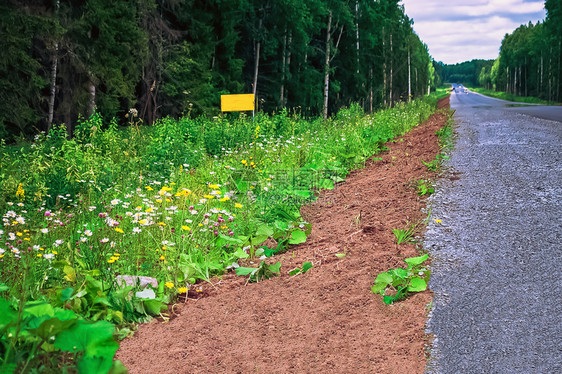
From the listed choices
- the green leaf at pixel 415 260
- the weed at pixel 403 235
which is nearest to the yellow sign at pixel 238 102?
the weed at pixel 403 235

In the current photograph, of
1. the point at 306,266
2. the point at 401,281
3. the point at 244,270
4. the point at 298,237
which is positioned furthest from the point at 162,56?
the point at 401,281

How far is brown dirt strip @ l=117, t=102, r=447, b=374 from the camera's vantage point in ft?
8.59

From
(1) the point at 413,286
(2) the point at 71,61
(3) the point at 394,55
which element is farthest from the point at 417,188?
(3) the point at 394,55

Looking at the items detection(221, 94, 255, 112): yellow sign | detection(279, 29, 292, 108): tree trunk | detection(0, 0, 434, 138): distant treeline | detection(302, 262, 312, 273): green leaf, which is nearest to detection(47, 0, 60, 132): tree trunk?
detection(0, 0, 434, 138): distant treeline

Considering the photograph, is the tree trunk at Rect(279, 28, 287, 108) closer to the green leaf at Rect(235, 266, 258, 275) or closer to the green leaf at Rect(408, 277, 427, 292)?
the green leaf at Rect(235, 266, 258, 275)

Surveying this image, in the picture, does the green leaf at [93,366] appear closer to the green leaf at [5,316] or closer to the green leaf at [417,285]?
the green leaf at [5,316]

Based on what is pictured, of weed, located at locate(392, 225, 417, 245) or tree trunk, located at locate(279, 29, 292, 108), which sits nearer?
weed, located at locate(392, 225, 417, 245)

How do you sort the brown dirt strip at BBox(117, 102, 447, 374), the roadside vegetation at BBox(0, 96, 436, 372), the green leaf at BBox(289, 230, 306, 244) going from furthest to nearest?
the green leaf at BBox(289, 230, 306, 244) < the brown dirt strip at BBox(117, 102, 447, 374) < the roadside vegetation at BBox(0, 96, 436, 372)

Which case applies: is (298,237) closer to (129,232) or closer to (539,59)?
(129,232)

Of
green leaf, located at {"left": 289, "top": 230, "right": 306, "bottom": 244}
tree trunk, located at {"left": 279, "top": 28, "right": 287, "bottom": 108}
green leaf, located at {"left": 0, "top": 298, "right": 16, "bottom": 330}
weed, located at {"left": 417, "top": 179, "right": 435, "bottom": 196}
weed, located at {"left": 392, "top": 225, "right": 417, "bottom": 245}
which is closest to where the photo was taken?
green leaf, located at {"left": 0, "top": 298, "right": 16, "bottom": 330}

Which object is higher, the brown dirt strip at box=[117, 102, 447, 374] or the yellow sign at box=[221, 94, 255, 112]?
the yellow sign at box=[221, 94, 255, 112]

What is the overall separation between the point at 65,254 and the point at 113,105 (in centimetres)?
1316

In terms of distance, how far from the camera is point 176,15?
21.2 meters

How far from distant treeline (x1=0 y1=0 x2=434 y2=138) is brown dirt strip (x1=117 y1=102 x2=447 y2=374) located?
968 cm
